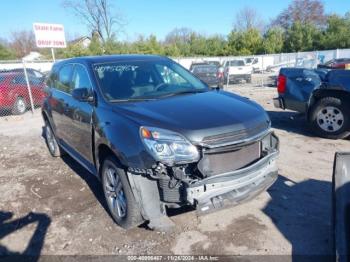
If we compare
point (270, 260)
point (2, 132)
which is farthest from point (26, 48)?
point (270, 260)

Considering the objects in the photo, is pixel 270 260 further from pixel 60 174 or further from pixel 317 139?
pixel 317 139

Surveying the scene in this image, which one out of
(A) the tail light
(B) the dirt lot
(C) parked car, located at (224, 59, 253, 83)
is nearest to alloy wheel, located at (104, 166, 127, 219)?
(B) the dirt lot

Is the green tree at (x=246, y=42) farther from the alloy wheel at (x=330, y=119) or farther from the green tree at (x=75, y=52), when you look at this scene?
the alloy wheel at (x=330, y=119)

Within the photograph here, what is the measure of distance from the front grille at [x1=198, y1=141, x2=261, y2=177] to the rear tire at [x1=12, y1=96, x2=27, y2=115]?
11.1 m

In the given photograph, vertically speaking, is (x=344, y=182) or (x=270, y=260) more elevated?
(x=344, y=182)

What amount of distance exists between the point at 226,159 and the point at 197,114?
0.54 meters

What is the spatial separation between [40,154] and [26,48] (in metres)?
63.3

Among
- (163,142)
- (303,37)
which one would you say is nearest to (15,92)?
(163,142)

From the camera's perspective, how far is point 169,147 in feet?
10.2

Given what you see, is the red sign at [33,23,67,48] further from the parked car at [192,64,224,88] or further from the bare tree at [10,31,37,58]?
the bare tree at [10,31,37,58]

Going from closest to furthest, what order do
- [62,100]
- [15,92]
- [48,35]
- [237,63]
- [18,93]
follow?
[62,100] < [15,92] < [18,93] < [48,35] < [237,63]

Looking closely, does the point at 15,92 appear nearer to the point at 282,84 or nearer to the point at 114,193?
the point at 282,84

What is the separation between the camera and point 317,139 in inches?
270

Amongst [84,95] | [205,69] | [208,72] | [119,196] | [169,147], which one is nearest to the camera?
[169,147]
